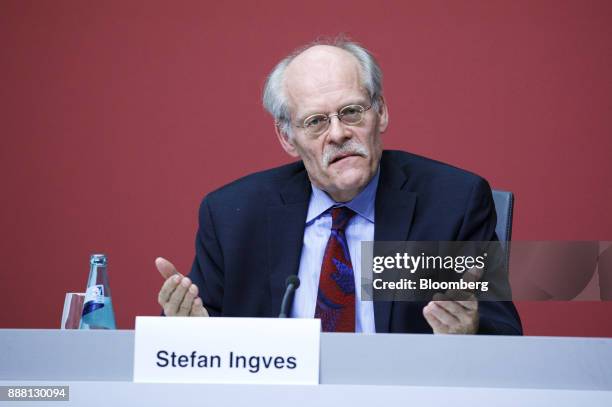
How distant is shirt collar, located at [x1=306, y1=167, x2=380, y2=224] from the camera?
6.32 ft

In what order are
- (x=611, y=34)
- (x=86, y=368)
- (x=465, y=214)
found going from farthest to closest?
(x=611, y=34)
(x=465, y=214)
(x=86, y=368)

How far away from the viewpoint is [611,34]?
2.85 meters

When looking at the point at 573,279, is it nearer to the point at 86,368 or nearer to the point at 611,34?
the point at 86,368

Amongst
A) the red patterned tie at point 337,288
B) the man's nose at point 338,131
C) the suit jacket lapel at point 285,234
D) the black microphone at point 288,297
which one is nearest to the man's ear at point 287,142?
the suit jacket lapel at point 285,234

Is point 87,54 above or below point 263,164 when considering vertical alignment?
above

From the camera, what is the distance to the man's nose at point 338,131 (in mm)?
1909

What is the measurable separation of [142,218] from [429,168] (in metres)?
1.32

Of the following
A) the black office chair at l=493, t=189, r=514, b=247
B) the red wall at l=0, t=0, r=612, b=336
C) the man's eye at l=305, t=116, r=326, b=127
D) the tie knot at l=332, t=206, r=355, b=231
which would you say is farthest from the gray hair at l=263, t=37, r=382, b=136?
the red wall at l=0, t=0, r=612, b=336

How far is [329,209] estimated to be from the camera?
196 centimetres

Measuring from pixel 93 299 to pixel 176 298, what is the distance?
0.21 meters

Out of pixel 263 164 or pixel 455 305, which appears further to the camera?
pixel 263 164

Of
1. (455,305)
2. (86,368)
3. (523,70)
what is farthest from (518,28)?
(86,368)

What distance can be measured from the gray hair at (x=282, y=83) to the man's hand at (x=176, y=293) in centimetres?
72

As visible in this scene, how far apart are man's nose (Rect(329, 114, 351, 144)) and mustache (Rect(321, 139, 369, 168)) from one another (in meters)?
0.02
